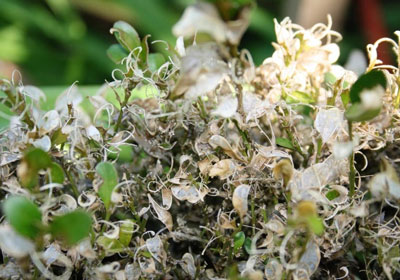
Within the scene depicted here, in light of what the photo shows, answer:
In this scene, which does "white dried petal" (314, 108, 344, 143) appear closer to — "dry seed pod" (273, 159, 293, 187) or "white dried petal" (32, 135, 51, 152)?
"dry seed pod" (273, 159, 293, 187)

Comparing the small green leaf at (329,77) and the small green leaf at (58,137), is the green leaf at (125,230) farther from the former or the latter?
the small green leaf at (329,77)

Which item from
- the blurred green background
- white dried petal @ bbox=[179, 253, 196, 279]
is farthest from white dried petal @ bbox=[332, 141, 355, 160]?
the blurred green background

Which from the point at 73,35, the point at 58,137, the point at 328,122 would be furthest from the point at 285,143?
the point at 73,35

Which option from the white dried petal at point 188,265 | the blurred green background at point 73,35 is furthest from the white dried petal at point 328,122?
the blurred green background at point 73,35

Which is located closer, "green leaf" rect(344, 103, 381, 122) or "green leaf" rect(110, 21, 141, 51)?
"green leaf" rect(344, 103, 381, 122)

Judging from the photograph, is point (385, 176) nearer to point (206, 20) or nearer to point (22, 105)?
point (206, 20)

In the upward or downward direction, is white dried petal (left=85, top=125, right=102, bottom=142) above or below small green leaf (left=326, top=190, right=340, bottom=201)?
below
